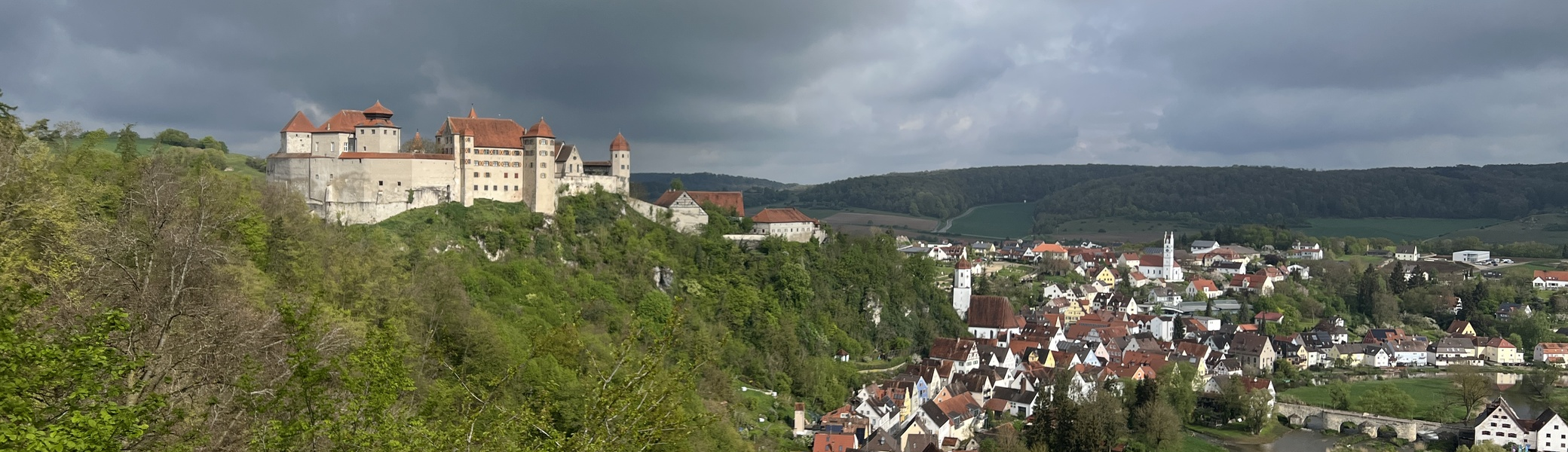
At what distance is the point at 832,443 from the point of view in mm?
42281

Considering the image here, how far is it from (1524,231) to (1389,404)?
13818 cm

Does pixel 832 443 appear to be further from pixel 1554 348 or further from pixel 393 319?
pixel 1554 348

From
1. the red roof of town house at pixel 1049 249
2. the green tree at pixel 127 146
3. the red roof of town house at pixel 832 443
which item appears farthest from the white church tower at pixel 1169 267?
the green tree at pixel 127 146

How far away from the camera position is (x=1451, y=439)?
53500mm

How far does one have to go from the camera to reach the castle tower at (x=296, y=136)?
153 ft

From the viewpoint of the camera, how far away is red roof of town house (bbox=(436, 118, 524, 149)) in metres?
49.8

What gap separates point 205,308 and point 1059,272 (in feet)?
336

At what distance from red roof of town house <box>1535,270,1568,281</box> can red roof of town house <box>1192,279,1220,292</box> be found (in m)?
34.7

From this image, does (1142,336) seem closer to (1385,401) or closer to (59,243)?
(1385,401)

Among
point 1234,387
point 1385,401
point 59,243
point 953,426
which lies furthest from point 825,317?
point 59,243

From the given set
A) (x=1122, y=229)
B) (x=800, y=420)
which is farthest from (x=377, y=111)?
(x=1122, y=229)

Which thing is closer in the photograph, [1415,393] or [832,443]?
[832,443]

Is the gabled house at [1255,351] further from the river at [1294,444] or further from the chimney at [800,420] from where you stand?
the chimney at [800,420]

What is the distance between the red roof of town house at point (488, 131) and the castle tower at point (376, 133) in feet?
9.99
